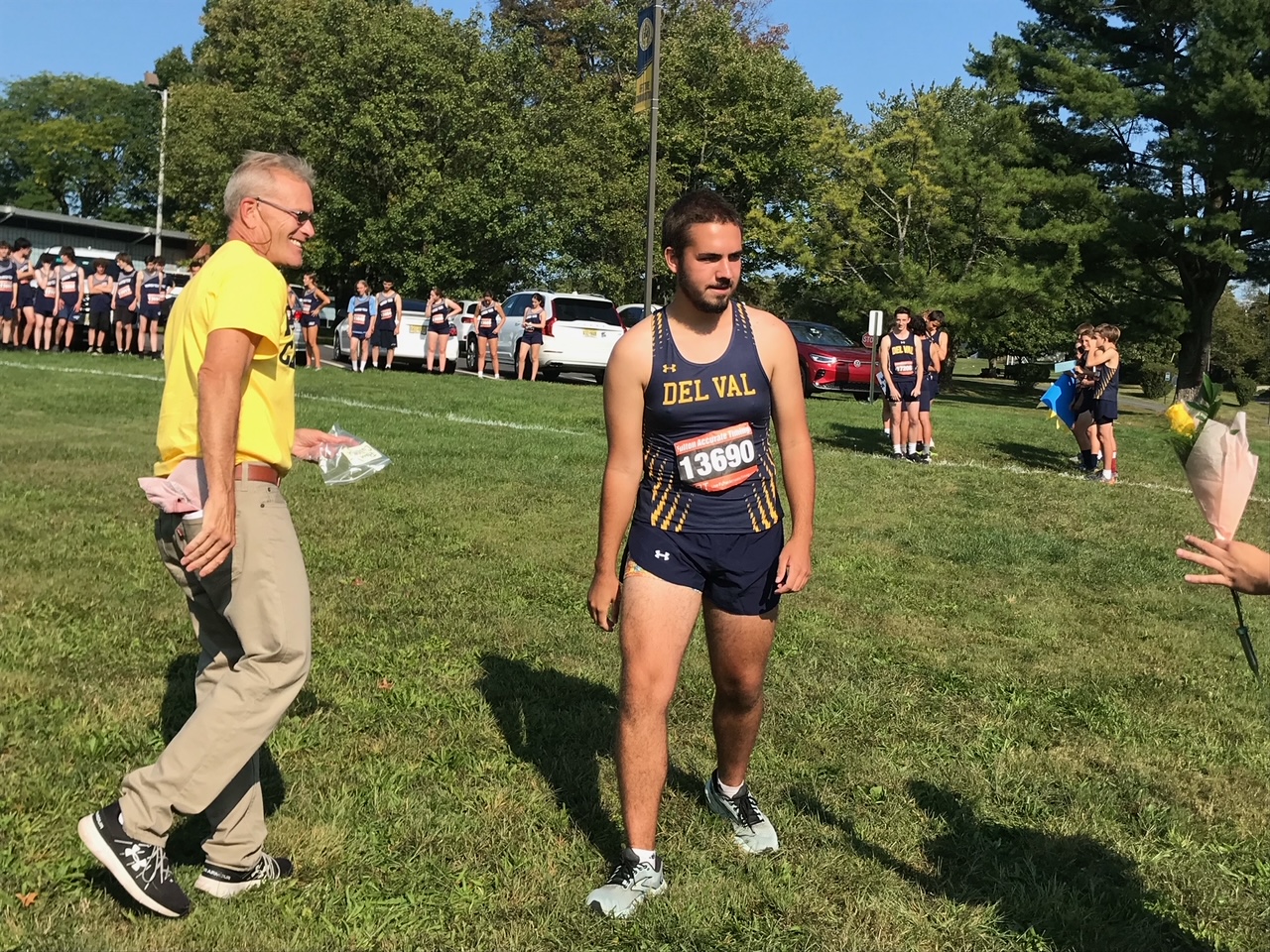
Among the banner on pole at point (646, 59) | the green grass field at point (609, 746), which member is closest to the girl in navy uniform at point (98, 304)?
the banner on pole at point (646, 59)

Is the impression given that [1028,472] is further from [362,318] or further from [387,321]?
[362,318]

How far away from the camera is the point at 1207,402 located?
8.63 ft

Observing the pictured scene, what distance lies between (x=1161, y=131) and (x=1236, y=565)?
33064 mm

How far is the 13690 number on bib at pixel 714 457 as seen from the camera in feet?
11.2

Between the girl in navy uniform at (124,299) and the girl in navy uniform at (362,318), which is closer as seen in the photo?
the girl in navy uniform at (124,299)

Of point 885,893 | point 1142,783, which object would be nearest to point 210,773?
point 885,893

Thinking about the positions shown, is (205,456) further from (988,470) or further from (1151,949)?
(988,470)

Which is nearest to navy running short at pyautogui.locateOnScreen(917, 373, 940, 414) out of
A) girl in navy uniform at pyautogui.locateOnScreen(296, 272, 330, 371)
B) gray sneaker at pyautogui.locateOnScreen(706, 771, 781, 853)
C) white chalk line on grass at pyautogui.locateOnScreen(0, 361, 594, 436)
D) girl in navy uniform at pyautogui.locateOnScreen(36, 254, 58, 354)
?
white chalk line on grass at pyautogui.locateOnScreen(0, 361, 594, 436)

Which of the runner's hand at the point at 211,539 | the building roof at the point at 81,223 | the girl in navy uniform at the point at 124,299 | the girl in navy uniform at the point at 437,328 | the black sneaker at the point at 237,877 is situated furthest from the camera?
the building roof at the point at 81,223

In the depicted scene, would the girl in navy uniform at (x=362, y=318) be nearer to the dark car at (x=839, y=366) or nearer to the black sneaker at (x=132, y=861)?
the dark car at (x=839, y=366)

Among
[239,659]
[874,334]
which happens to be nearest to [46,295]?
[874,334]

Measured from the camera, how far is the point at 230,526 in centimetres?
292

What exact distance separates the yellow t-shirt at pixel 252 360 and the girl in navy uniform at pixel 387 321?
65.5 feet

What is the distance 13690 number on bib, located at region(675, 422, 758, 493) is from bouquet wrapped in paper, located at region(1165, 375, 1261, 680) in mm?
1218
